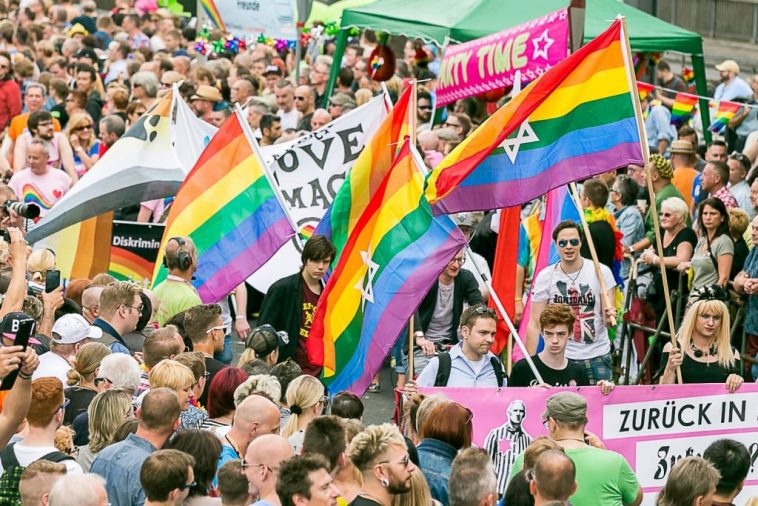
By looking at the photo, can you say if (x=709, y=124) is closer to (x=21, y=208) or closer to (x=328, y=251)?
(x=328, y=251)

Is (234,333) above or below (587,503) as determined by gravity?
above

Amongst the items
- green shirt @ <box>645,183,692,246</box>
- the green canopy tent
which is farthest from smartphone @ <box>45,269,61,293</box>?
the green canopy tent

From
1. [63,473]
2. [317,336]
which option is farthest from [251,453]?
[317,336]

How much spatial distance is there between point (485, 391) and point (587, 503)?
171 centimetres

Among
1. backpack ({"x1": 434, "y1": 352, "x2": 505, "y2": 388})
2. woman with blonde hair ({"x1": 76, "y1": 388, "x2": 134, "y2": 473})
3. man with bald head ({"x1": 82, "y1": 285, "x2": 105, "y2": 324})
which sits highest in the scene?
man with bald head ({"x1": 82, "y1": 285, "x2": 105, "y2": 324})

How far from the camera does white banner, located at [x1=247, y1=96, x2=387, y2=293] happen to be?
41.3ft

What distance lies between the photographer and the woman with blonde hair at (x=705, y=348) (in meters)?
9.48

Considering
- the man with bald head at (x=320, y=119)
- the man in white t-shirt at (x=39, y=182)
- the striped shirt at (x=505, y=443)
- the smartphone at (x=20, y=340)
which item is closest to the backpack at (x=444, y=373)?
the striped shirt at (x=505, y=443)

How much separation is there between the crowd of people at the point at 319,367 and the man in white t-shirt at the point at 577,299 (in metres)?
0.01

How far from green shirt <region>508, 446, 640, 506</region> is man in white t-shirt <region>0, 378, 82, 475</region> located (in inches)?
80.5

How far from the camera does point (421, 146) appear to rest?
48.8 feet

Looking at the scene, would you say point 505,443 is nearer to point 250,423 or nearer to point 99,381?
point 250,423

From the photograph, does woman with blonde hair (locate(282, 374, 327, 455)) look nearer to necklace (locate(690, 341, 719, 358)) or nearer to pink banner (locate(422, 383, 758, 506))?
pink banner (locate(422, 383, 758, 506))

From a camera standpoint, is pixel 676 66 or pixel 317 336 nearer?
pixel 317 336
